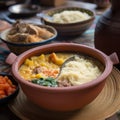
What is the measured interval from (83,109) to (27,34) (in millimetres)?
539

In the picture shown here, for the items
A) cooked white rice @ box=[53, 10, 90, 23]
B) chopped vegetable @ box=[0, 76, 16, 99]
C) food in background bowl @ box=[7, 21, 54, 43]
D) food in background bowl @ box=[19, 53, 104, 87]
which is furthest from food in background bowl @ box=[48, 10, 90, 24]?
chopped vegetable @ box=[0, 76, 16, 99]

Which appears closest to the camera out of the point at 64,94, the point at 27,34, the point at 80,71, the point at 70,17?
the point at 64,94

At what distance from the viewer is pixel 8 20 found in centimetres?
179

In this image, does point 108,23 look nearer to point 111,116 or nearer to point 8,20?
point 111,116

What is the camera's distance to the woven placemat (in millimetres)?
788

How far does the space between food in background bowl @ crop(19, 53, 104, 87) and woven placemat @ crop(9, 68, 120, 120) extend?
85 millimetres

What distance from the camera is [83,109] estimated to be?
82 cm

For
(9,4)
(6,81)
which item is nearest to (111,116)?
(6,81)

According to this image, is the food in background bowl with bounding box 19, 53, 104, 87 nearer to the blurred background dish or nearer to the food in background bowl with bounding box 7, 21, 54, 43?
the food in background bowl with bounding box 7, 21, 54, 43

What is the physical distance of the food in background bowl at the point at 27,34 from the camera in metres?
Result: 1.21

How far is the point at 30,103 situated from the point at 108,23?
1.50 ft

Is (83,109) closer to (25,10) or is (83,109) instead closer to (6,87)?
(6,87)

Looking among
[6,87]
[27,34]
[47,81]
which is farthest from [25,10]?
[47,81]

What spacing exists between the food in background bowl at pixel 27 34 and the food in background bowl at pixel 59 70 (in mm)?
241
